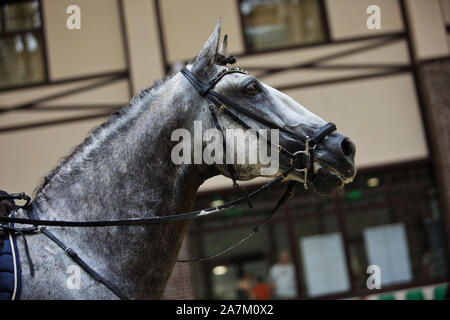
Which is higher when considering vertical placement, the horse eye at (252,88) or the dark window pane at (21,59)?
→ the dark window pane at (21,59)

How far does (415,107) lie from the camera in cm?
1095

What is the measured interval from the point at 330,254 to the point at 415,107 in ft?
11.3

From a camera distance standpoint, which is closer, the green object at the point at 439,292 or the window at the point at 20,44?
the green object at the point at 439,292

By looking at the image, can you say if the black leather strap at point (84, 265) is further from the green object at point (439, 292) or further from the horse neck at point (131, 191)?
the green object at point (439, 292)

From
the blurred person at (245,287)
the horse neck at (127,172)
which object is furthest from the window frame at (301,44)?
the horse neck at (127,172)

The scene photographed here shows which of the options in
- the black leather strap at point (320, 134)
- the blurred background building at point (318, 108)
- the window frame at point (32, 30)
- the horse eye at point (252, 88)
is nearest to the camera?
the black leather strap at point (320, 134)

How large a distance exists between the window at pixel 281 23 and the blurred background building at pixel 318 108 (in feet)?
0.87

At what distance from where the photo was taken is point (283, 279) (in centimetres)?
1073

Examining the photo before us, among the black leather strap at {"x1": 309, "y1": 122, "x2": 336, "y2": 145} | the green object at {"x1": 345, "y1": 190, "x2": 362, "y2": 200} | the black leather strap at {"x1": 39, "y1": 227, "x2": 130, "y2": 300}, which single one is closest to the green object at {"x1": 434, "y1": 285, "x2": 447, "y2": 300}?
the green object at {"x1": 345, "y1": 190, "x2": 362, "y2": 200}

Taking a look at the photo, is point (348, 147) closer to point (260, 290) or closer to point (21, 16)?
point (260, 290)

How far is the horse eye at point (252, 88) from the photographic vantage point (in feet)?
10.4

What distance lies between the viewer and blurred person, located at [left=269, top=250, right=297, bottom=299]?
10680 millimetres

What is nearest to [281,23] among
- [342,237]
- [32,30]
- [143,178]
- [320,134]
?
[342,237]

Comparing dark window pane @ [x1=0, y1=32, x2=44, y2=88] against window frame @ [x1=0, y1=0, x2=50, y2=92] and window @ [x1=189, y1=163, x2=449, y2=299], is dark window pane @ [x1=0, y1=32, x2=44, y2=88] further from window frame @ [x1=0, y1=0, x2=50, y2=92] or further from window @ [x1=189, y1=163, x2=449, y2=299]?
window @ [x1=189, y1=163, x2=449, y2=299]
